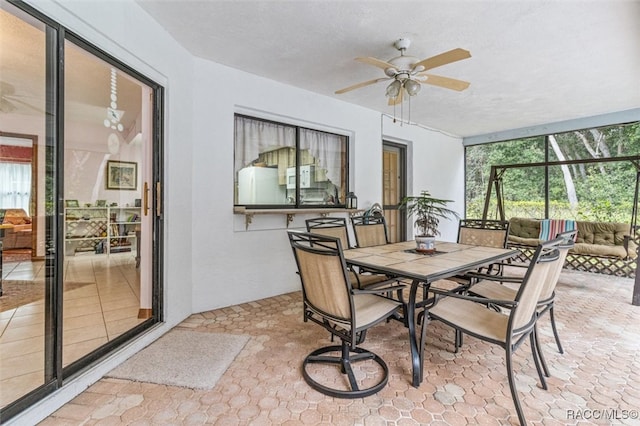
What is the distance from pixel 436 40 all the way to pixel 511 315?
233cm

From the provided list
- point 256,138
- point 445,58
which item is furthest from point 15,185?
point 445,58

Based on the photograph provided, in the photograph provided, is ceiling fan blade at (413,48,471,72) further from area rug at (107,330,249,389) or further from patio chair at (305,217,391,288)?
area rug at (107,330,249,389)

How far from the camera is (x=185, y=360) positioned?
7.13ft

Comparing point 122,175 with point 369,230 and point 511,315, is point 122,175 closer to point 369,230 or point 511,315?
point 369,230

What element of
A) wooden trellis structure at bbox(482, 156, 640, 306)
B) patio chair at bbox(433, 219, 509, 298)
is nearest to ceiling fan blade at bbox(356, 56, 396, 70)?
patio chair at bbox(433, 219, 509, 298)

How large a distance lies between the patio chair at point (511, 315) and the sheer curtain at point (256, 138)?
2617mm

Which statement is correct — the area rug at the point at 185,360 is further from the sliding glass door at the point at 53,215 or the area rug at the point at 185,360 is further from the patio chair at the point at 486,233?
the patio chair at the point at 486,233

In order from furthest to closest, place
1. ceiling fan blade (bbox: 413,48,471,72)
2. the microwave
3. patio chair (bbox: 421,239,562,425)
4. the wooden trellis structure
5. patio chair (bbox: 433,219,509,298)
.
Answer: the wooden trellis structure, the microwave, patio chair (bbox: 433,219,509,298), ceiling fan blade (bbox: 413,48,471,72), patio chair (bbox: 421,239,562,425)

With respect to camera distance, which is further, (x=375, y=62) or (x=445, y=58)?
(x=375, y=62)

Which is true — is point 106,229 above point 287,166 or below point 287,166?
below

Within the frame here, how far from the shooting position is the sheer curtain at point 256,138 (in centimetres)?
354

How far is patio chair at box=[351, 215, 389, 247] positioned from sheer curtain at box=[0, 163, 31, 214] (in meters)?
2.90

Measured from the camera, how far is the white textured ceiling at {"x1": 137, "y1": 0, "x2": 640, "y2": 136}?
88.7 inches

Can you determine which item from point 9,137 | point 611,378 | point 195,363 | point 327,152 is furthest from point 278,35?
point 611,378
